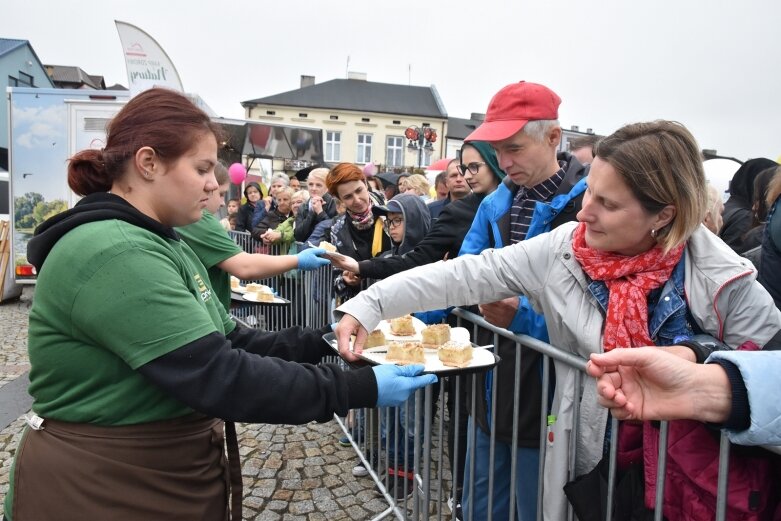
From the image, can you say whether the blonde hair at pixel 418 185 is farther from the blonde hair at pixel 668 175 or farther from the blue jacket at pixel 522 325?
the blonde hair at pixel 668 175

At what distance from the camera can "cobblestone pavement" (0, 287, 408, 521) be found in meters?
3.55

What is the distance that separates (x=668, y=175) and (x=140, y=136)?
5.48 ft

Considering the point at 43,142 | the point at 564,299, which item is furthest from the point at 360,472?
the point at 43,142

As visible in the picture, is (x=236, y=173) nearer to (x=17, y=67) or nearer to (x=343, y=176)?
(x=343, y=176)

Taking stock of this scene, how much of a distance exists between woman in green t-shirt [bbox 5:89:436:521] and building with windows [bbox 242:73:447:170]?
4823 cm

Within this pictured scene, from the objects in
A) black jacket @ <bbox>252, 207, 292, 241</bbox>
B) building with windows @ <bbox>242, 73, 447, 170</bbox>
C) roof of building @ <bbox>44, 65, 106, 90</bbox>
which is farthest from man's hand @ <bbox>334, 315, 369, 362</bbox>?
roof of building @ <bbox>44, 65, 106, 90</bbox>

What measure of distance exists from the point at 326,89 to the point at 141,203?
54.8 metres

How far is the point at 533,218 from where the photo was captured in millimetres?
2539

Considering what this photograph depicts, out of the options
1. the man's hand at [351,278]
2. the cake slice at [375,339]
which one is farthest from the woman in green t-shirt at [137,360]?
the man's hand at [351,278]

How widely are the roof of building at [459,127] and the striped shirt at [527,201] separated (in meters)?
51.7

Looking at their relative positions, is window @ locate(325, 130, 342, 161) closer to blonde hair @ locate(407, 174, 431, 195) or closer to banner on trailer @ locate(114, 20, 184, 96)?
banner on trailer @ locate(114, 20, 184, 96)

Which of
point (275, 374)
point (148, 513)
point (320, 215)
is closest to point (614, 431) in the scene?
point (275, 374)

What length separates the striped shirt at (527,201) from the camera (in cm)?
265

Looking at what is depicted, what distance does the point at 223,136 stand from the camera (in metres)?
2.08
